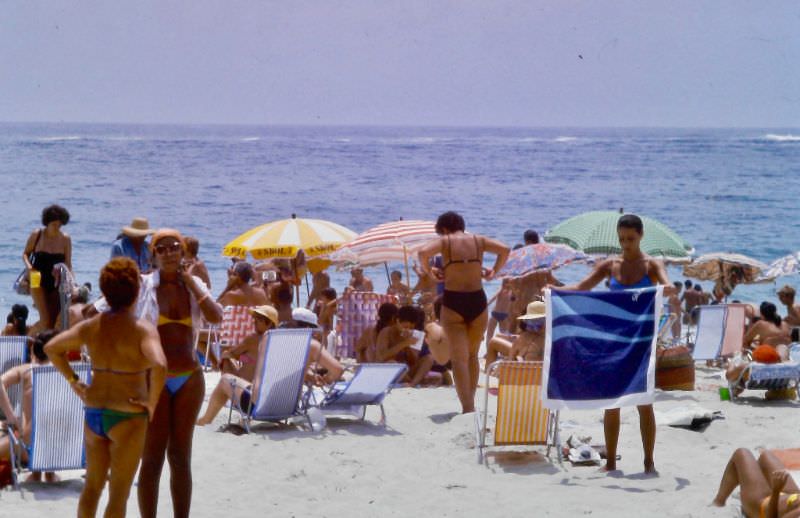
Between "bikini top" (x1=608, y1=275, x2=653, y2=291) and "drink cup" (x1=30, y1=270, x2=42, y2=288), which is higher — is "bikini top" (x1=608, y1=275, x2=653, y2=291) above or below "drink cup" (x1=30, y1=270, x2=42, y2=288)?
above

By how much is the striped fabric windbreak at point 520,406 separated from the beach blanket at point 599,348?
0.40 meters

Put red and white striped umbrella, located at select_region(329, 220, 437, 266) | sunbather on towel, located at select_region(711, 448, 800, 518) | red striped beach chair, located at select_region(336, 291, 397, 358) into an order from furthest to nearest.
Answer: red and white striped umbrella, located at select_region(329, 220, 437, 266)
red striped beach chair, located at select_region(336, 291, 397, 358)
sunbather on towel, located at select_region(711, 448, 800, 518)

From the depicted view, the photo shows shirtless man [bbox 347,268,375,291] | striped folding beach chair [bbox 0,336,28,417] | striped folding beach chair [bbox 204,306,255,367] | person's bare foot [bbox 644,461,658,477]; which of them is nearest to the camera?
person's bare foot [bbox 644,461,658,477]

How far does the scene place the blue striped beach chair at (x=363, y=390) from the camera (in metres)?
6.95

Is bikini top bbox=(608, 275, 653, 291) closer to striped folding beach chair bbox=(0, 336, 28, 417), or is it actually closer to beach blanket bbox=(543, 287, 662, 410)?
beach blanket bbox=(543, 287, 662, 410)

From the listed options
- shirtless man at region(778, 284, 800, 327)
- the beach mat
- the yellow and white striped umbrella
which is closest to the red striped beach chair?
the yellow and white striped umbrella

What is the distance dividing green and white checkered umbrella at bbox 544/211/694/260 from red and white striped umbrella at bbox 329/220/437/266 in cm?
143

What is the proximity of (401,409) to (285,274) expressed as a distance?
13.4 ft

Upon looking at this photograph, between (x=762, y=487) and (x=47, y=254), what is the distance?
627cm

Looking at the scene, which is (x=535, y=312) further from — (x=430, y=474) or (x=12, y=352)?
(x=12, y=352)

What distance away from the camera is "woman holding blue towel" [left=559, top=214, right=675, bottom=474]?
5852 mm

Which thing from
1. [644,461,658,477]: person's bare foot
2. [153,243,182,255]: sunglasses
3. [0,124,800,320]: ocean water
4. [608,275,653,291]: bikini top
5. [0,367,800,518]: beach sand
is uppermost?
[153,243,182,255]: sunglasses

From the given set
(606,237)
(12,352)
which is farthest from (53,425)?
(606,237)

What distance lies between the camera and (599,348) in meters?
5.82
